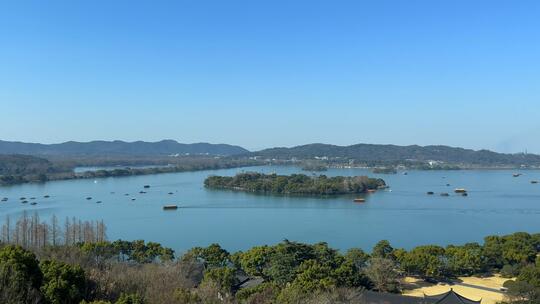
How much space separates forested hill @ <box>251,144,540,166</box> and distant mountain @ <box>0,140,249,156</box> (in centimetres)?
1191

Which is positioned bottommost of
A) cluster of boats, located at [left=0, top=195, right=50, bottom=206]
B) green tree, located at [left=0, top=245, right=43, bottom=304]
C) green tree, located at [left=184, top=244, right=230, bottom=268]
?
cluster of boats, located at [left=0, top=195, right=50, bottom=206]

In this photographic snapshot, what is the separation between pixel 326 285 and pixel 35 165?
29.4m

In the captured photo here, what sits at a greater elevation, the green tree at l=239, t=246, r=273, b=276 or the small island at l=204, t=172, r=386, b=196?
the small island at l=204, t=172, r=386, b=196

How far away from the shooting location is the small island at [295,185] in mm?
19812

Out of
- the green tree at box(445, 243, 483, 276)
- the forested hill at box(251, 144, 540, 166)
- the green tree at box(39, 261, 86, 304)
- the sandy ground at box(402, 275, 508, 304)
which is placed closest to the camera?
the green tree at box(39, 261, 86, 304)

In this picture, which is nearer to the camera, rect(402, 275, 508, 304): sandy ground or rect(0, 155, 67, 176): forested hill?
rect(402, 275, 508, 304): sandy ground

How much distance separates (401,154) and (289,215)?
4102cm

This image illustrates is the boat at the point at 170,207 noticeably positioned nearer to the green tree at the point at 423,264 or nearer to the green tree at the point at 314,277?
the green tree at the point at 423,264

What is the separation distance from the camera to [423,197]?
18719 mm

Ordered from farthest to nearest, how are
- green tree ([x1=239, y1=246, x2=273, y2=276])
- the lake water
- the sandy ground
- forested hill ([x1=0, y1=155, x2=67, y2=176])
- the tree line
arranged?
forested hill ([x1=0, y1=155, x2=67, y2=176]), the tree line, the lake water, green tree ([x1=239, y1=246, x2=273, y2=276]), the sandy ground

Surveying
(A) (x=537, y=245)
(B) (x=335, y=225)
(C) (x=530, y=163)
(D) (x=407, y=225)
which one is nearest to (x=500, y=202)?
(D) (x=407, y=225)

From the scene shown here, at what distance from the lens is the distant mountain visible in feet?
203

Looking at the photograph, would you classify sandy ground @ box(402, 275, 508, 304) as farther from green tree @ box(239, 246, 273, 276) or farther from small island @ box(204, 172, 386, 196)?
small island @ box(204, 172, 386, 196)

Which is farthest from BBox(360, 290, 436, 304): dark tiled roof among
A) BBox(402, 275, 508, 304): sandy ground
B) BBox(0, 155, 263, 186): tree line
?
BBox(0, 155, 263, 186): tree line
